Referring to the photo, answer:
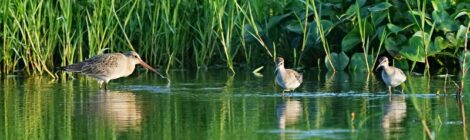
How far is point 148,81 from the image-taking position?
49.4 ft

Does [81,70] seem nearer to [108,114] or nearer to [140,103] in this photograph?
[140,103]

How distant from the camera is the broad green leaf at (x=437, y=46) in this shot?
15.0 meters

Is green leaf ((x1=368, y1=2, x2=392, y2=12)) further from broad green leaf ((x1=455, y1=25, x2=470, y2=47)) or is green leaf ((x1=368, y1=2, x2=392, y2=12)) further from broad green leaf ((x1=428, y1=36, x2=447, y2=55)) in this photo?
broad green leaf ((x1=455, y1=25, x2=470, y2=47))

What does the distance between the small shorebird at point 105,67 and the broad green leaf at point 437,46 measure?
3.55 m

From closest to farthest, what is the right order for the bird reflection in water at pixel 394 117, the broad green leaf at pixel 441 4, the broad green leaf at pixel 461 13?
the bird reflection in water at pixel 394 117
the broad green leaf at pixel 461 13
the broad green leaf at pixel 441 4

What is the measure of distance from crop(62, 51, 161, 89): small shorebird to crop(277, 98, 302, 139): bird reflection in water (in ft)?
10.2

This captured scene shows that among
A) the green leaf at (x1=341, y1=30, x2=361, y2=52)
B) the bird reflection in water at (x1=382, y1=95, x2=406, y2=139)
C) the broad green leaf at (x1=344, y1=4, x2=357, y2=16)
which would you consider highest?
the broad green leaf at (x1=344, y1=4, x2=357, y2=16)

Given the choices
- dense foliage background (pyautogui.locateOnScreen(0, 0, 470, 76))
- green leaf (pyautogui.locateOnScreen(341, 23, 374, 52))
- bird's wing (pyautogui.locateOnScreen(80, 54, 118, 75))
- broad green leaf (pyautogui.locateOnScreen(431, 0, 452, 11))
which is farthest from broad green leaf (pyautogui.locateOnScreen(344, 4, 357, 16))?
bird's wing (pyautogui.locateOnScreen(80, 54, 118, 75))

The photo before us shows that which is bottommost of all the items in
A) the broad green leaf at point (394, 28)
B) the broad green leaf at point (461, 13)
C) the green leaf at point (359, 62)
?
the green leaf at point (359, 62)

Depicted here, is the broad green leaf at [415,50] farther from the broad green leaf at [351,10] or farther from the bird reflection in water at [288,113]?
the bird reflection in water at [288,113]

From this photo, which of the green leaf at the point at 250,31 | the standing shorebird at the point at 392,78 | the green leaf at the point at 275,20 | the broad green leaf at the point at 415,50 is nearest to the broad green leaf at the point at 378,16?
the broad green leaf at the point at 415,50

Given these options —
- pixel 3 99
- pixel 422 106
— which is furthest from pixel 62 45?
pixel 422 106

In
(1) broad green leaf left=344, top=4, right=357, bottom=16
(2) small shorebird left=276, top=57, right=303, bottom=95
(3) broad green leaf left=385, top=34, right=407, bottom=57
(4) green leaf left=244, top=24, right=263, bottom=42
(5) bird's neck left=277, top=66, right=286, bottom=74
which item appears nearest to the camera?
(2) small shorebird left=276, top=57, right=303, bottom=95

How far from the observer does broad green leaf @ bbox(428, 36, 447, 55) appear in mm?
15031
